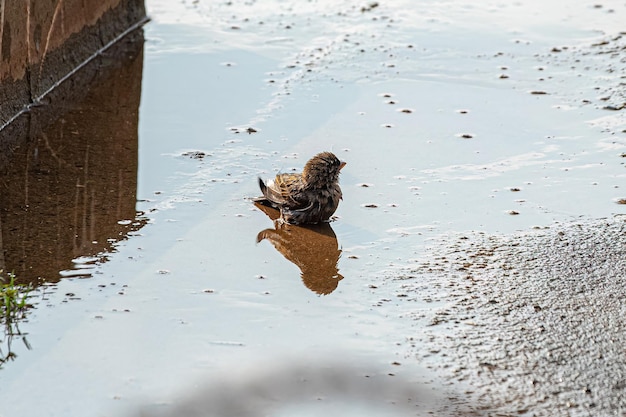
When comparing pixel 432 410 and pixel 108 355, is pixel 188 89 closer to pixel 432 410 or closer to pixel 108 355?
pixel 108 355

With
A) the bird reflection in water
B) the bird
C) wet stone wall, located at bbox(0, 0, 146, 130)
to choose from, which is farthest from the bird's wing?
wet stone wall, located at bbox(0, 0, 146, 130)

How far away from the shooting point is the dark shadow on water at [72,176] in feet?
17.5

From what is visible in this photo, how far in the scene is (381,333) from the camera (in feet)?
15.1

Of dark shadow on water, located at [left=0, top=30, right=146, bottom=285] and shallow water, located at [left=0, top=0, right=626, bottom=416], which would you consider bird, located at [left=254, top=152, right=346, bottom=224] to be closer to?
shallow water, located at [left=0, top=0, right=626, bottom=416]

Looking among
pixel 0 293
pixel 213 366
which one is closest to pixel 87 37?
pixel 0 293

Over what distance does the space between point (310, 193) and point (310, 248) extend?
0.35m

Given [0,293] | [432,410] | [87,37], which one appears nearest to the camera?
[432,410]

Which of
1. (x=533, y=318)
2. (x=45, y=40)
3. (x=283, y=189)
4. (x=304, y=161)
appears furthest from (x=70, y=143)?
(x=533, y=318)

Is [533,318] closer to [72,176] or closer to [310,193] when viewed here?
[310,193]

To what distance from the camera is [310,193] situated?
18.9ft

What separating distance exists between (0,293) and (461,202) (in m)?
2.75

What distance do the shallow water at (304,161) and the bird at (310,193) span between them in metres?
0.14

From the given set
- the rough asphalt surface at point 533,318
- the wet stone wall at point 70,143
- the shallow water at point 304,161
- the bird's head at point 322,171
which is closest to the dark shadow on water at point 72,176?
the wet stone wall at point 70,143

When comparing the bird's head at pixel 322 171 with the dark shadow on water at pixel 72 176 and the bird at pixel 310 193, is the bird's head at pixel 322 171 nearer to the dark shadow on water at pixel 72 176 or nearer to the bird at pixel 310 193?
the bird at pixel 310 193
